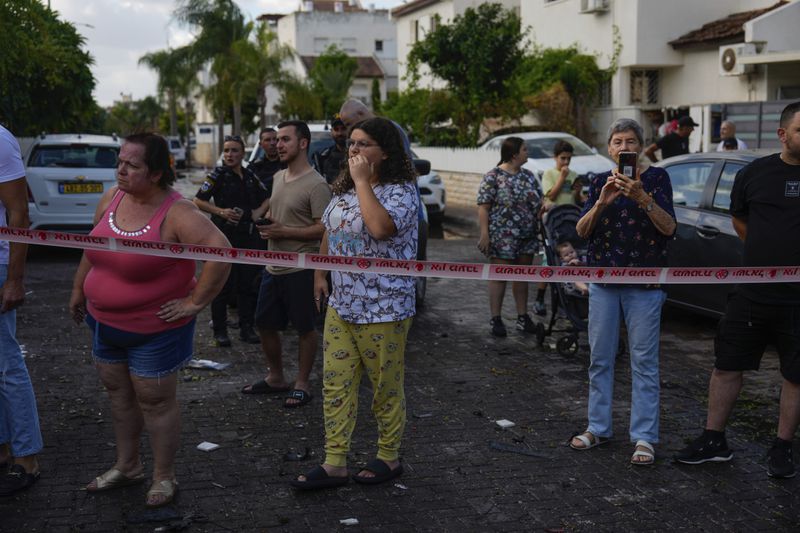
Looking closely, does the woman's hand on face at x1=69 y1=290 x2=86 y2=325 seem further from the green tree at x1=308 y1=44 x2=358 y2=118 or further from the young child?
the green tree at x1=308 y1=44 x2=358 y2=118

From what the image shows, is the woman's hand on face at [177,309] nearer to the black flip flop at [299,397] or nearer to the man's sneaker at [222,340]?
the black flip flop at [299,397]

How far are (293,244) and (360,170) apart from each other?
2.04m

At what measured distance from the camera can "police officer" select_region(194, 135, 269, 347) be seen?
8336 millimetres

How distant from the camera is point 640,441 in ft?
18.0

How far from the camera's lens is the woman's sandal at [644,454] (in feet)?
17.6

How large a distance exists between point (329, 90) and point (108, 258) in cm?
5575

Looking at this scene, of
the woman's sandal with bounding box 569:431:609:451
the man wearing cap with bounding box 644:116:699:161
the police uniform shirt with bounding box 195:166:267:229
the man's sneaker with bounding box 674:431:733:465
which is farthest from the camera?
the man wearing cap with bounding box 644:116:699:161

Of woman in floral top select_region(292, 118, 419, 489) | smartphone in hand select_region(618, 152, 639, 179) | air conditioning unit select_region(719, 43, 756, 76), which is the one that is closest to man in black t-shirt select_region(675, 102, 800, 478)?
smartphone in hand select_region(618, 152, 639, 179)

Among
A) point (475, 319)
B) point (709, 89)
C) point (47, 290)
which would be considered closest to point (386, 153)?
point (475, 319)

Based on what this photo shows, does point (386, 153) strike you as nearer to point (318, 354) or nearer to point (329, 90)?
point (318, 354)

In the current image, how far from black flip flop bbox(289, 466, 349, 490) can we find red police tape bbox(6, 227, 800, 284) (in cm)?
109

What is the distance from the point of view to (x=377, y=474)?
505 cm

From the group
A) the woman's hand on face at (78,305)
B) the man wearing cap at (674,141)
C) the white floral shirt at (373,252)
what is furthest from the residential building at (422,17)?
the woman's hand on face at (78,305)

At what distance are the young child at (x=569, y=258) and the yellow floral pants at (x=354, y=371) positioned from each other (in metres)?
2.70
